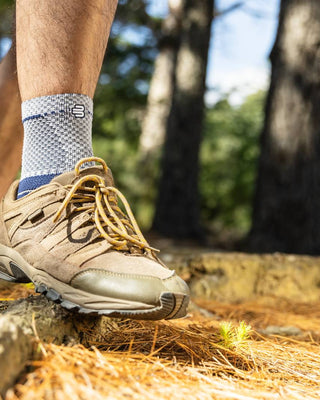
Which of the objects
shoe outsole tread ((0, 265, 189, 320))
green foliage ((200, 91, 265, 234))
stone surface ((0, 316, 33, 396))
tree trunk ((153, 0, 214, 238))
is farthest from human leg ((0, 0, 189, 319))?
green foliage ((200, 91, 265, 234))

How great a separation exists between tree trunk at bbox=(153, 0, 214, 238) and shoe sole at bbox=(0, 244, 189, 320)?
519cm

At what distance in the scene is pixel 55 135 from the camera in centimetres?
137

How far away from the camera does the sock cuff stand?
1.36 meters

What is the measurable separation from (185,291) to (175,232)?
530 cm

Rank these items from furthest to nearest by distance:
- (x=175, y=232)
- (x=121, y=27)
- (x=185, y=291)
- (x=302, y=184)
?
1. (x=121, y=27)
2. (x=175, y=232)
3. (x=302, y=184)
4. (x=185, y=291)

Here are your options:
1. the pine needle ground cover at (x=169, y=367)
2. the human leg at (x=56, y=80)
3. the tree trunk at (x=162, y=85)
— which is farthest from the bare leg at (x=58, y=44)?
the tree trunk at (x=162, y=85)

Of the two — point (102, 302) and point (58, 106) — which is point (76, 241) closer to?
point (102, 302)

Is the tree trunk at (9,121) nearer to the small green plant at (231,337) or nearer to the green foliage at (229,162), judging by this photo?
the small green plant at (231,337)

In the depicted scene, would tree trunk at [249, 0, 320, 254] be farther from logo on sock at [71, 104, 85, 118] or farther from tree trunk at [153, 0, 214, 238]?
logo on sock at [71, 104, 85, 118]

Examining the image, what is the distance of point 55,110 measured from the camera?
136cm

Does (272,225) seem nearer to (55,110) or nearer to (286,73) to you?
(286,73)

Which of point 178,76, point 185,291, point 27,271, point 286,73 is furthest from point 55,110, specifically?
point 178,76

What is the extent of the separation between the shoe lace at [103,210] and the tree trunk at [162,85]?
709cm

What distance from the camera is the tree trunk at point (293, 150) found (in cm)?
404
